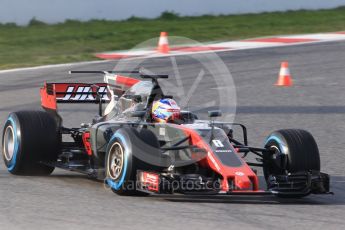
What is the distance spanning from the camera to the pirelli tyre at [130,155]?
26.3 feet

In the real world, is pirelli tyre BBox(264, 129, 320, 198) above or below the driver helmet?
below

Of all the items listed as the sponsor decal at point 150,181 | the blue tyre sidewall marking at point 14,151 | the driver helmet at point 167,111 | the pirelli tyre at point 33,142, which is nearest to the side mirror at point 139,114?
the driver helmet at point 167,111

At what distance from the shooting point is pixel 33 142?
9.20 meters

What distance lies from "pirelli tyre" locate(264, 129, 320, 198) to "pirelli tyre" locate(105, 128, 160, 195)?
1177 millimetres

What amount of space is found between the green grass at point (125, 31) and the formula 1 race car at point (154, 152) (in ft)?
33.4

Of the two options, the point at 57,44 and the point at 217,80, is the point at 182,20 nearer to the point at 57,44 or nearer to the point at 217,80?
the point at 57,44

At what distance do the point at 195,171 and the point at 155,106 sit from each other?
83cm

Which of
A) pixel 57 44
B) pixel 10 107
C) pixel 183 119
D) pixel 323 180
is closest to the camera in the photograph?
pixel 323 180

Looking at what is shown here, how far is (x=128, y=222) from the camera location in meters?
7.18

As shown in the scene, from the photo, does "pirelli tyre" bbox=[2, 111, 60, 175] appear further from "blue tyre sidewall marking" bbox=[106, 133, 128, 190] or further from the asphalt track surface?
"blue tyre sidewall marking" bbox=[106, 133, 128, 190]

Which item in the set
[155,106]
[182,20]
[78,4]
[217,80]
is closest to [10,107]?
[217,80]

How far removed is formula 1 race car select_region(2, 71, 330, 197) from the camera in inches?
315

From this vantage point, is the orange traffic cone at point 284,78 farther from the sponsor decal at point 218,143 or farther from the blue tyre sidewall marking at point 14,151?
the sponsor decal at point 218,143

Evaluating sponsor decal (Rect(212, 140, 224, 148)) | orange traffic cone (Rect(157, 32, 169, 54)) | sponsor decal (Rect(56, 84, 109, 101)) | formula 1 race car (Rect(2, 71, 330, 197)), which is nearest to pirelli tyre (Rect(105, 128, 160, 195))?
formula 1 race car (Rect(2, 71, 330, 197))
